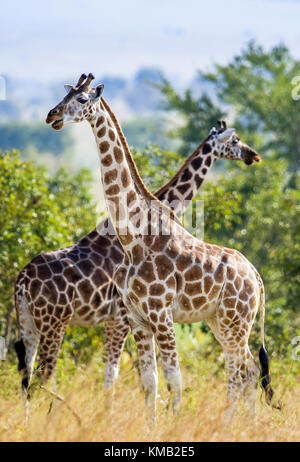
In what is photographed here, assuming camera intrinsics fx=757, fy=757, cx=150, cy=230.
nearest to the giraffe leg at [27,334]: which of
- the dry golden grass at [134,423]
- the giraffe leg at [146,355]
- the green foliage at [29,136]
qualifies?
the dry golden grass at [134,423]

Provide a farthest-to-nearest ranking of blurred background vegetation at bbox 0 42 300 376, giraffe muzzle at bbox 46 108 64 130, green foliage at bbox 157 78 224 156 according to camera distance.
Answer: green foliage at bbox 157 78 224 156 → blurred background vegetation at bbox 0 42 300 376 → giraffe muzzle at bbox 46 108 64 130

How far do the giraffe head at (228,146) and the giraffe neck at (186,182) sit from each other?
63 millimetres

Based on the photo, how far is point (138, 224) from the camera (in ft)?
23.0

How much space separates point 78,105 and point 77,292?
2.60 metres

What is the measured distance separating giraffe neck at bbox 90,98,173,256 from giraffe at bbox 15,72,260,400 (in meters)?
1.70

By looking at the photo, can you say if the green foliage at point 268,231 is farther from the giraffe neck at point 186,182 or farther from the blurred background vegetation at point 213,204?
the giraffe neck at point 186,182

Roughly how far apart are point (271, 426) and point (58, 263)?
3171 mm

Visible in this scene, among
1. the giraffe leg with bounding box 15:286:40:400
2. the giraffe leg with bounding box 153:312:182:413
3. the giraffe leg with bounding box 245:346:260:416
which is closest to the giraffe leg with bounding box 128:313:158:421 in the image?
the giraffe leg with bounding box 153:312:182:413

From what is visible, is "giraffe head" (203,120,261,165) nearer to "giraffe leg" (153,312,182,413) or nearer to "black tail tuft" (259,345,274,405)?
"black tail tuft" (259,345,274,405)

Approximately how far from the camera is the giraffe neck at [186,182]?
29.1 ft

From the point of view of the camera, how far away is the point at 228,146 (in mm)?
9484

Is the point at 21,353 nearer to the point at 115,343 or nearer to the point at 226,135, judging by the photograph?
the point at 115,343

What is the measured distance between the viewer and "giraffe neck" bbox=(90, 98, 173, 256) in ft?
22.7
